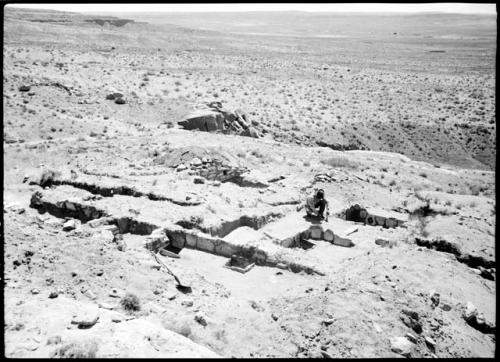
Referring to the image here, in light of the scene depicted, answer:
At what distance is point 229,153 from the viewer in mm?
20016

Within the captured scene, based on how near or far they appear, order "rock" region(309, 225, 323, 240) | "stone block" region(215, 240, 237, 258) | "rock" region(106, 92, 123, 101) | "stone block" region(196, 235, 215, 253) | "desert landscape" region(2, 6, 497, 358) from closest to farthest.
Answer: "desert landscape" region(2, 6, 497, 358) → "stone block" region(215, 240, 237, 258) → "stone block" region(196, 235, 215, 253) → "rock" region(309, 225, 323, 240) → "rock" region(106, 92, 123, 101)

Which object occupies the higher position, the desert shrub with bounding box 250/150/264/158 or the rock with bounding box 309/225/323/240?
the desert shrub with bounding box 250/150/264/158

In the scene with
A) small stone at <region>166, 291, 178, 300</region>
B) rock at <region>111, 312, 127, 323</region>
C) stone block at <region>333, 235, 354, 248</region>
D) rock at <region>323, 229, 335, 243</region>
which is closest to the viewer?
rock at <region>111, 312, 127, 323</region>

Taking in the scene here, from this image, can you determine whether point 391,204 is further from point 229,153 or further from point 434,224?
point 229,153

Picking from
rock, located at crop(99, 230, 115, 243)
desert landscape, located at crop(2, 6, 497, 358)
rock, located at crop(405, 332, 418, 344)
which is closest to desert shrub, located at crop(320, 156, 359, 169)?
desert landscape, located at crop(2, 6, 497, 358)

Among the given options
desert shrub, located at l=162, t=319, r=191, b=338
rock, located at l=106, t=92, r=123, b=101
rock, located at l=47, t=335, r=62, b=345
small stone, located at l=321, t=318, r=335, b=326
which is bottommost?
small stone, located at l=321, t=318, r=335, b=326

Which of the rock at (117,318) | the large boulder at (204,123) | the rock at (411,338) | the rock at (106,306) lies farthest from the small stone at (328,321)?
the large boulder at (204,123)

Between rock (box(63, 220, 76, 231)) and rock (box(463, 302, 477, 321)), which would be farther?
rock (box(63, 220, 76, 231))

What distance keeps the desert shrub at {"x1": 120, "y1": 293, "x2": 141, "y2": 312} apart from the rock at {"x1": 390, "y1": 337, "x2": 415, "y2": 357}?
454 centimetres

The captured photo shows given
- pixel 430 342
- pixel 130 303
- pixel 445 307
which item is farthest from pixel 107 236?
pixel 445 307

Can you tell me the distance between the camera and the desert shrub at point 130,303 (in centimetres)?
820

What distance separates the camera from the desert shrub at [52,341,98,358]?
5.96 meters

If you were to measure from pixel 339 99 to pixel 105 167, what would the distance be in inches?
1047

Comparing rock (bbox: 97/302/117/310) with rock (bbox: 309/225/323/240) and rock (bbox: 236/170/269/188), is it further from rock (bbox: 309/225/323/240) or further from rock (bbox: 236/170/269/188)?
rock (bbox: 236/170/269/188)
